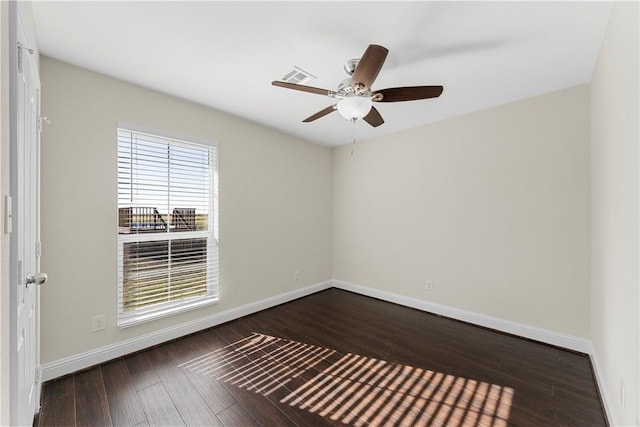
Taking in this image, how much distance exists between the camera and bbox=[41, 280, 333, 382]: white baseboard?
205cm

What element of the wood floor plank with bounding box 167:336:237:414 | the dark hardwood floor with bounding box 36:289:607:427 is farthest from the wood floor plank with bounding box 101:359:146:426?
the wood floor plank with bounding box 167:336:237:414

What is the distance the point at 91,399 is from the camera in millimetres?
1828

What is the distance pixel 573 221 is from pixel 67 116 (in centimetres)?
448

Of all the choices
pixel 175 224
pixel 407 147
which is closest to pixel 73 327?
pixel 175 224

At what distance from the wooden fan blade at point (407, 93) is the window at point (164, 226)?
6.63 feet

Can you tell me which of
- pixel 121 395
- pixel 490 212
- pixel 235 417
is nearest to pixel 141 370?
pixel 121 395

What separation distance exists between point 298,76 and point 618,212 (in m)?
2.34

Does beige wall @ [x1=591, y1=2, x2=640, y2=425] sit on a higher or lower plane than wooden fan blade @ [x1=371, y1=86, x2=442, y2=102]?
lower

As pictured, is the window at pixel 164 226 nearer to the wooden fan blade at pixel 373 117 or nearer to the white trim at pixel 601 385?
the wooden fan blade at pixel 373 117

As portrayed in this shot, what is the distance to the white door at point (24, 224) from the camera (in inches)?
37.7

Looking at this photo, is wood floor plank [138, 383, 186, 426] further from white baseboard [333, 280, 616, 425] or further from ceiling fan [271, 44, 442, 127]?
white baseboard [333, 280, 616, 425]

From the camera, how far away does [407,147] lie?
11.9 ft

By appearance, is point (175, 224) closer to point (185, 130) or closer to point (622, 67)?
point (185, 130)

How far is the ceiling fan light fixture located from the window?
5.85 feet
